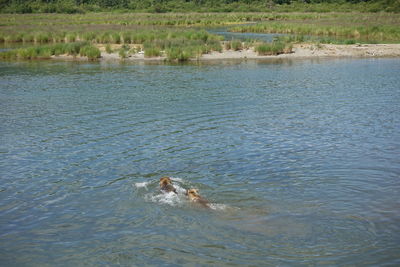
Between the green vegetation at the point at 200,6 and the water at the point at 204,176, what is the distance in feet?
240

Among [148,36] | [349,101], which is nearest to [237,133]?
[349,101]

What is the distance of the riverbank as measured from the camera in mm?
37822

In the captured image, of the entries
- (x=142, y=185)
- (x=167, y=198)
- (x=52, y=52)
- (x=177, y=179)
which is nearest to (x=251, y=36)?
(x=52, y=52)

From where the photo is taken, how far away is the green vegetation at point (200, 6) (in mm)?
91250

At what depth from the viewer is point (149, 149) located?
13.6m

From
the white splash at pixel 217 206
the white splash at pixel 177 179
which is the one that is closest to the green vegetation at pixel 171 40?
the white splash at pixel 177 179

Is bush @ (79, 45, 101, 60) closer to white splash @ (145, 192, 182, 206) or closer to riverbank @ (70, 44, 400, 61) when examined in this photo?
riverbank @ (70, 44, 400, 61)

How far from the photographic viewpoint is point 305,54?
38438mm

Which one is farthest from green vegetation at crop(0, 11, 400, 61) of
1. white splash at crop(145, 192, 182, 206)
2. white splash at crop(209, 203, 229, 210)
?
white splash at crop(209, 203, 229, 210)

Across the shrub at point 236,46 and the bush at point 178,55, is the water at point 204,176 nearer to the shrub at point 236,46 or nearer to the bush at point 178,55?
the bush at point 178,55

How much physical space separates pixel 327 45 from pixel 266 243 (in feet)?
117

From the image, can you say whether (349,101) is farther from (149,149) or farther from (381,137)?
(149,149)

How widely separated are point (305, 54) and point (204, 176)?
A: 29.2 metres

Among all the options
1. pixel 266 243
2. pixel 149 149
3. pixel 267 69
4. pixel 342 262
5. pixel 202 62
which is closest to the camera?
pixel 342 262
